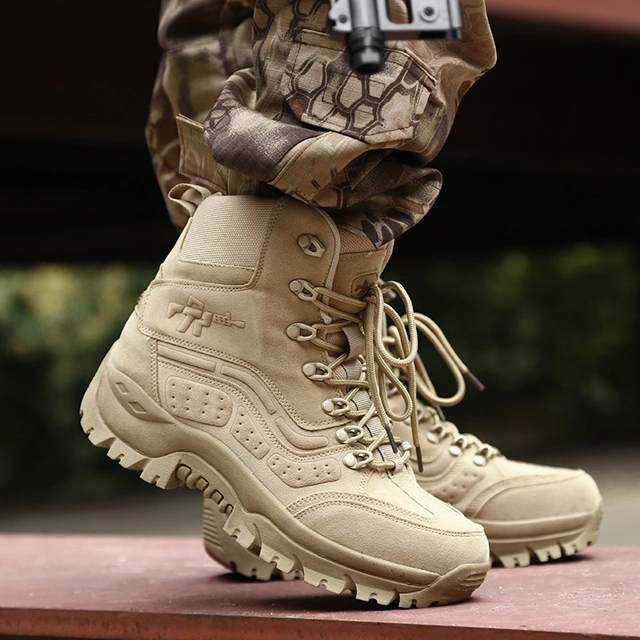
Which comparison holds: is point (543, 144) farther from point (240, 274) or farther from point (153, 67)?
point (240, 274)

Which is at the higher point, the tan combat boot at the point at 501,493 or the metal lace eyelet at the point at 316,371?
the metal lace eyelet at the point at 316,371

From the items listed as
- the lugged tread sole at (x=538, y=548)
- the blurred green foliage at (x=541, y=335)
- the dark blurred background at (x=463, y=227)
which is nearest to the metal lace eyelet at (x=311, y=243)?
the lugged tread sole at (x=538, y=548)

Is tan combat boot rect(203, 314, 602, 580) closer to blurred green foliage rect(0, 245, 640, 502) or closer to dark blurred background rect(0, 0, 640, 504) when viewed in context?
dark blurred background rect(0, 0, 640, 504)

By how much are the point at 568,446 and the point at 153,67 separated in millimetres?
7075

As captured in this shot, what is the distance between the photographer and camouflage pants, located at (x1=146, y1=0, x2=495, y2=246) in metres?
1.01

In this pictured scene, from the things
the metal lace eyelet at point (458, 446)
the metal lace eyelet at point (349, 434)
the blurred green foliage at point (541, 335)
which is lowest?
the blurred green foliage at point (541, 335)

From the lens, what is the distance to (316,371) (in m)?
1.09

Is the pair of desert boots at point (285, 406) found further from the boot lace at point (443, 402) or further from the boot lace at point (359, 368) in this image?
the boot lace at point (443, 402)

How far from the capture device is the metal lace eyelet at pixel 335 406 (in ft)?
3.54

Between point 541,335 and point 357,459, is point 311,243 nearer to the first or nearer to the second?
point 357,459

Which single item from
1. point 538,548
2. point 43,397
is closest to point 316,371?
point 538,548

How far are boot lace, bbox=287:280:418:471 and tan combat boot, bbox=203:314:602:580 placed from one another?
189 mm

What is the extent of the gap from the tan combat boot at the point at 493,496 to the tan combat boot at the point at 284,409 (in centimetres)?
24

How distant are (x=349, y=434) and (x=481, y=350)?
1047 cm
